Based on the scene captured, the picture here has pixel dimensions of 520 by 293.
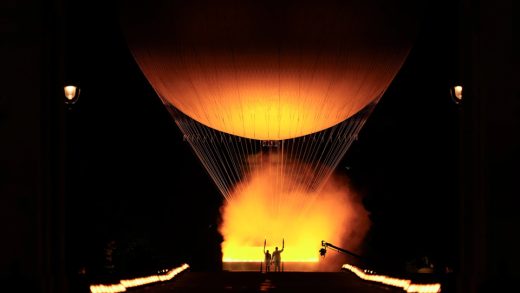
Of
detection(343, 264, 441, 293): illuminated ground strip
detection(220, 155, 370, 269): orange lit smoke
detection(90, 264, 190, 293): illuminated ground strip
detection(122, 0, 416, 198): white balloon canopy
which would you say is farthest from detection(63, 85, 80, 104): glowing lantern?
detection(220, 155, 370, 269): orange lit smoke

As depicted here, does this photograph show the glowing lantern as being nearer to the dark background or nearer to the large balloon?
the dark background

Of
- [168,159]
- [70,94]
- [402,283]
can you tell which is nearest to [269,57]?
[70,94]

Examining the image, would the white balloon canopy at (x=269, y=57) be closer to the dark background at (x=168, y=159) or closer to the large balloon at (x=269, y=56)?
the large balloon at (x=269, y=56)

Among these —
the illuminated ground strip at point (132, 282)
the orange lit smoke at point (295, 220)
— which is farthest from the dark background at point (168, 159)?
the orange lit smoke at point (295, 220)

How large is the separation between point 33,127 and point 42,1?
198 centimetres

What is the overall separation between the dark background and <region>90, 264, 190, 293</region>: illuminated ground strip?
A: 43cm

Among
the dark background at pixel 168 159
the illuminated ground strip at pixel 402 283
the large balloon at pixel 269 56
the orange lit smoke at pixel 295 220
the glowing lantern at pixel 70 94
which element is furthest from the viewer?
the orange lit smoke at pixel 295 220

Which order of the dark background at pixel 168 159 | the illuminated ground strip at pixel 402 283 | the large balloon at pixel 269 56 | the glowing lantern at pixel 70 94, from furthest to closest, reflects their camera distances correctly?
the large balloon at pixel 269 56 → the glowing lantern at pixel 70 94 → the illuminated ground strip at pixel 402 283 → the dark background at pixel 168 159

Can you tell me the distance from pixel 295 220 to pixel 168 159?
19.4 feet

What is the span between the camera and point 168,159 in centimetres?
4441

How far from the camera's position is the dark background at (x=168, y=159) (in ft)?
55.1

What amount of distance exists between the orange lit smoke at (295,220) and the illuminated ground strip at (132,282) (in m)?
13.6

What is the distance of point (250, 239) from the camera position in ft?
143

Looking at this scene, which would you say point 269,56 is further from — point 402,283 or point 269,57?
point 402,283
